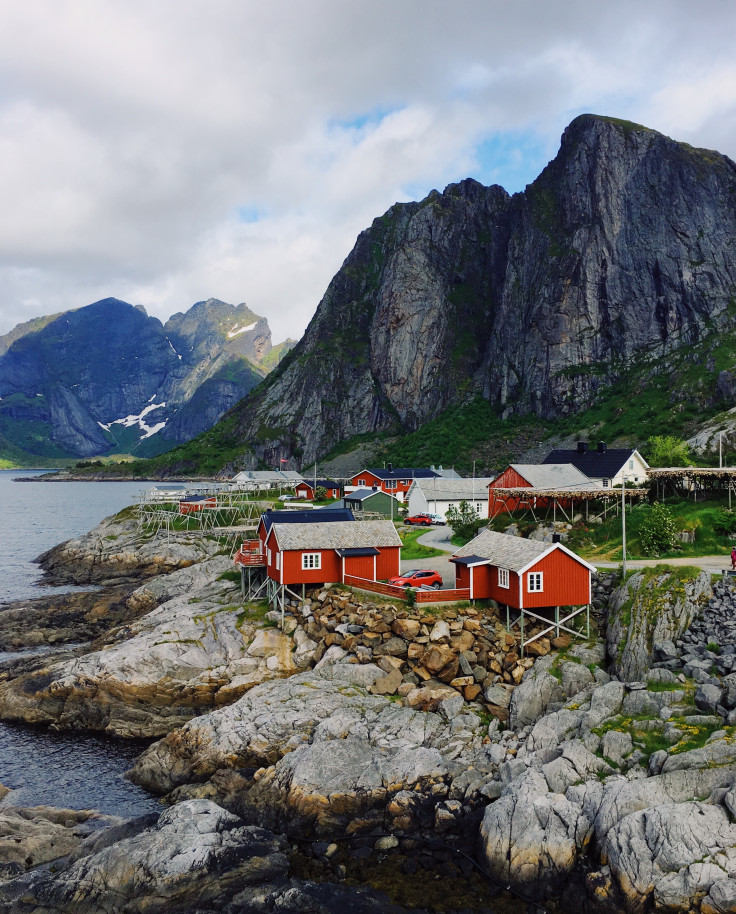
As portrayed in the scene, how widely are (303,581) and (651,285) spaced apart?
139 metres

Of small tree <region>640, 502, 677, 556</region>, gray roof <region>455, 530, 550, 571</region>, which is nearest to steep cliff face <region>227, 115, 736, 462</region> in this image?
small tree <region>640, 502, 677, 556</region>

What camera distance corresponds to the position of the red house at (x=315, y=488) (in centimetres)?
10669

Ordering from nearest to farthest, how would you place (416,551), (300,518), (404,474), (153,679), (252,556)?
(153,679) < (300,518) < (252,556) < (416,551) < (404,474)

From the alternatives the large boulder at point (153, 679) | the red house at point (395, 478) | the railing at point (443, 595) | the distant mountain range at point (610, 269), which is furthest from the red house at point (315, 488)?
the railing at point (443, 595)

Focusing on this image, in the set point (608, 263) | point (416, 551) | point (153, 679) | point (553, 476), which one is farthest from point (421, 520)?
point (608, 263)

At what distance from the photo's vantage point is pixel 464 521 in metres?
62.9

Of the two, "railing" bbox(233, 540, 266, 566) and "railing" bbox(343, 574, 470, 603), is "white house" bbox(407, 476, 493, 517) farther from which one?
"railing" bbox(343, 574, 470, 603)

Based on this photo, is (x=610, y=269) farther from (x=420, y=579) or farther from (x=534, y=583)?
(x=534, y=583)

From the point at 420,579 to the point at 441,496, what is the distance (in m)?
36.7

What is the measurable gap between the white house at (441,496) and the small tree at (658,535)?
108 feet

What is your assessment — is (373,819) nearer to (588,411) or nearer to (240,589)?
(240,589)

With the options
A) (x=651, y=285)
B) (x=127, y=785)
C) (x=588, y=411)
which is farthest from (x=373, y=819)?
(x=651, y=285)

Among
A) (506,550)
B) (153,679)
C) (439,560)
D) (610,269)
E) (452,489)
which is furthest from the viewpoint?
(610,269)

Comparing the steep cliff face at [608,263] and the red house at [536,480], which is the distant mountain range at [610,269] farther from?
Result: the red house at [536,480]
